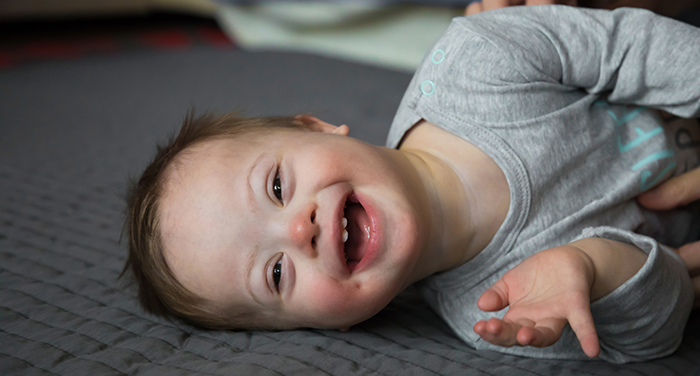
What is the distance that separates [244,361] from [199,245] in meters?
0.17

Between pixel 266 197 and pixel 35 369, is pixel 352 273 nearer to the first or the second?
pixel 266 197

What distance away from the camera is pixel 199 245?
75 centimetres

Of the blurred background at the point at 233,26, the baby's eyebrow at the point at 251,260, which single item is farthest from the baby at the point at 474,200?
the blurred background at the point at 233,26

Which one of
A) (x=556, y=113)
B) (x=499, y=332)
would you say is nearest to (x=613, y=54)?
(x=556, y=113)

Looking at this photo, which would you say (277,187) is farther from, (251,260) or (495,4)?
(495,4)

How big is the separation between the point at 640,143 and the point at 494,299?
498 mm

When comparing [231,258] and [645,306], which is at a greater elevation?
[231,258]

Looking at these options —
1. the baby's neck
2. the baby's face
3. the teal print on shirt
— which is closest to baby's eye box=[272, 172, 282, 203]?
the baby's face

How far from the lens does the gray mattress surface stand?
2.35ft

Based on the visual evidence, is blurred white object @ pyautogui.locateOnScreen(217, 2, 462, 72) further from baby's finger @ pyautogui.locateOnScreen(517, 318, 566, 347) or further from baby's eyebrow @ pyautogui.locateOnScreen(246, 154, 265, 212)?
baby's finger @ pyautogui.locateOnScreen(517, 318, 566, 347)

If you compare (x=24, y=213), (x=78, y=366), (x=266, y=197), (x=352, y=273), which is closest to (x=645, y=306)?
(x=352, y=273)

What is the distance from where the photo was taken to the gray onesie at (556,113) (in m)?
0.88

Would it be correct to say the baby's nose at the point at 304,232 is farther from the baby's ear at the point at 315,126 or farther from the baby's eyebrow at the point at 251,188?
the baby's ear at the point at 315,126

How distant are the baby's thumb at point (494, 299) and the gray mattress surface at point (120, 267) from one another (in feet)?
0.34
